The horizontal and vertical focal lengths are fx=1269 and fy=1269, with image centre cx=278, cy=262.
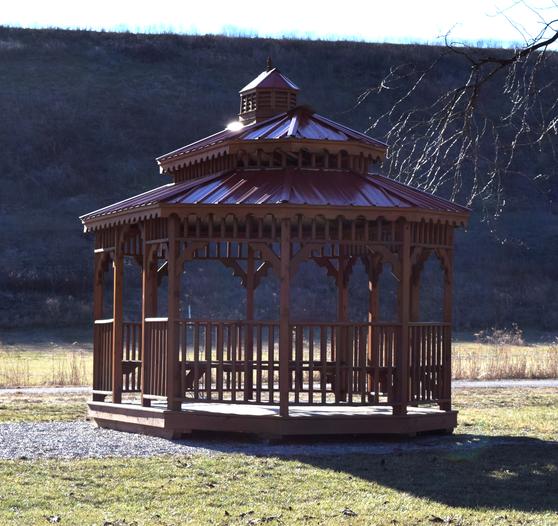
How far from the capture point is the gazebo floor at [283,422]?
15.6 metres

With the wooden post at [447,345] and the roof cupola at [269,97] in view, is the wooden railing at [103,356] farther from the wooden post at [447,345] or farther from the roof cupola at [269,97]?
the wooden post at [447,345]

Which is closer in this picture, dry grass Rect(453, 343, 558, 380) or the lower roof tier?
the lower roof tier

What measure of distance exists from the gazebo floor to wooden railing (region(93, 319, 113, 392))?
152cm

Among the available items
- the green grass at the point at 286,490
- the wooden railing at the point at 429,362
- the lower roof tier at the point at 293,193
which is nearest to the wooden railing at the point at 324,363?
the wooden railing at the point at 429,362

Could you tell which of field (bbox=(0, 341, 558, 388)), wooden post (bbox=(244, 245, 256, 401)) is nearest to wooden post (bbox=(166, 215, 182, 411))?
wooden post (bbox=(244, 245, 256, 401))

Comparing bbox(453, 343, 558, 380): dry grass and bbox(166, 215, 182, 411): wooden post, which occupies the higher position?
bbox(166, 215, 182, 411): wooden post

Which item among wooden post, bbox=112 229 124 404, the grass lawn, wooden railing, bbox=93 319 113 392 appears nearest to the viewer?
the grass lawn

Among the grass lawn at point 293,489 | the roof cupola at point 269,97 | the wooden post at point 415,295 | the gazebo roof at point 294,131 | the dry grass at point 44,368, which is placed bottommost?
the grass lawn at point 293,489

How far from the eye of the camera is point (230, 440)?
16.0m

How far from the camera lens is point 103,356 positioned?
18.5 m

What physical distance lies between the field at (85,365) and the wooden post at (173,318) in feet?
37.1

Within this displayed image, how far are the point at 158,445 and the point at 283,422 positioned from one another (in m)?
1.56

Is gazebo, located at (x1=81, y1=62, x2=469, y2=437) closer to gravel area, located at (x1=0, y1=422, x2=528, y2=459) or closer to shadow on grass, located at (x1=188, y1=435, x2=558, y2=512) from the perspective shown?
gravel area, located at (x1=0, y1=422, x2=528, y2=459)

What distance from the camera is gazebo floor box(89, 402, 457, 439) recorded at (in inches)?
616
